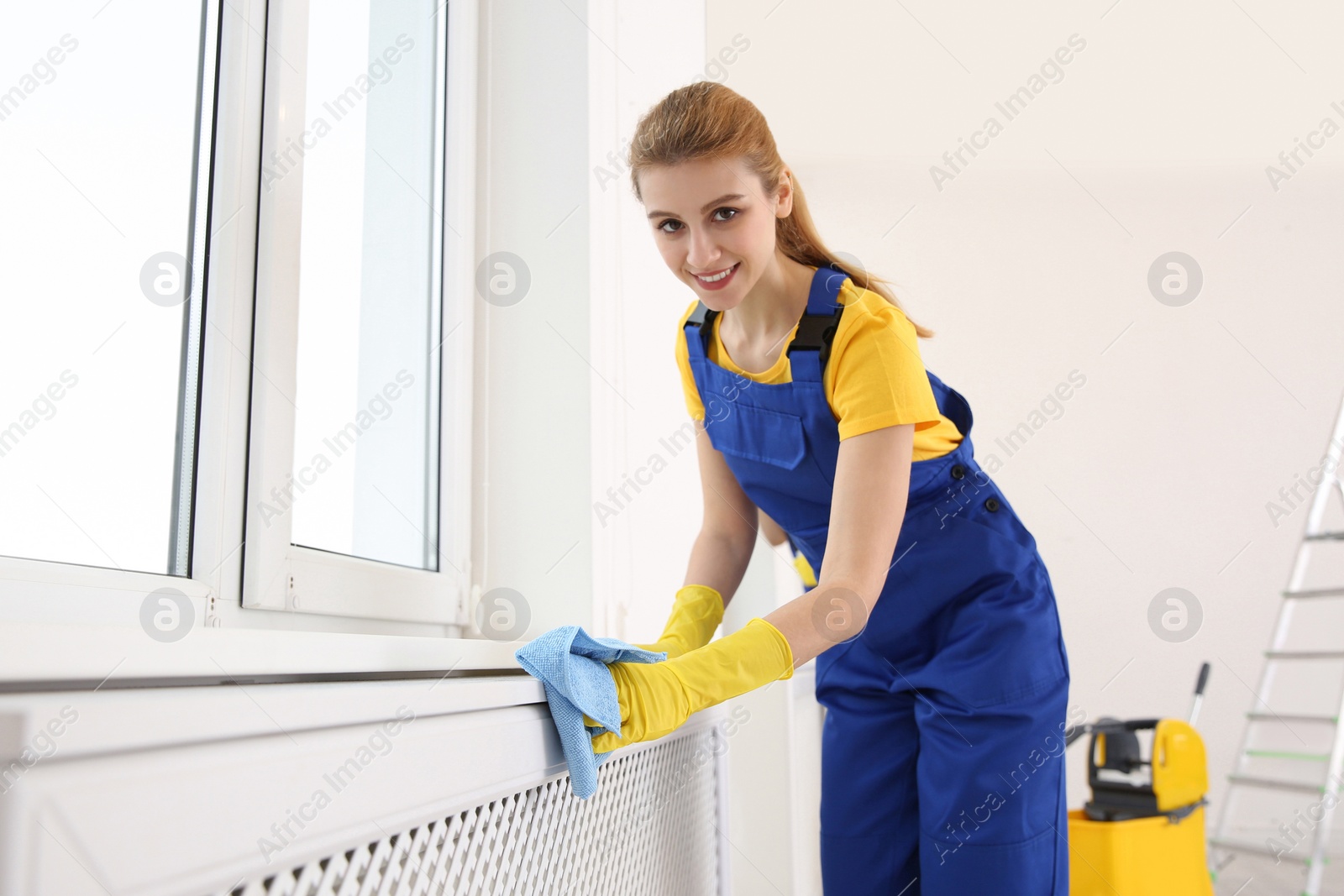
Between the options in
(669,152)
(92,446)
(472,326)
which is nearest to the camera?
(92,446)

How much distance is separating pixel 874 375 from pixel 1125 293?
2.91m

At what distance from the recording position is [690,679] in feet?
2.84

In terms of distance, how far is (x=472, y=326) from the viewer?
1.51 metres

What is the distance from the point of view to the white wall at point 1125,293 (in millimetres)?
3332

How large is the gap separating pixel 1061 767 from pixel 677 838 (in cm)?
49

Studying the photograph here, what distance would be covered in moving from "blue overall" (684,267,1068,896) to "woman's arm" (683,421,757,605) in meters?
0.08

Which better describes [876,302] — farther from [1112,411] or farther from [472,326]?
[1112,411]

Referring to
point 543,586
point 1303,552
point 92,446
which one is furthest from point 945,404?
point 1303,552

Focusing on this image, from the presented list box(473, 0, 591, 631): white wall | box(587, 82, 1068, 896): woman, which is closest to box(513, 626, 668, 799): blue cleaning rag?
box(587, 82, 1068, 896): woman

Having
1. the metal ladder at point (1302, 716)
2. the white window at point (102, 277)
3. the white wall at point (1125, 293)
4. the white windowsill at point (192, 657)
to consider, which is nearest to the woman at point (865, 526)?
the white windowsill at point (192, 657)

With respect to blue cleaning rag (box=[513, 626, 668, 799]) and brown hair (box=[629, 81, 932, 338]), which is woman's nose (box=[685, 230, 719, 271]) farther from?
blue cleaning rag (box=[513, 626, 668, 799])

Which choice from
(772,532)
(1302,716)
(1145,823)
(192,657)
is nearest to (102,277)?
(192,657)

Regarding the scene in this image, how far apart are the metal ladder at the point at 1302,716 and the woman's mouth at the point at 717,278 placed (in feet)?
7.61

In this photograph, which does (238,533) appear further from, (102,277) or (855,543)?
(855,543)
